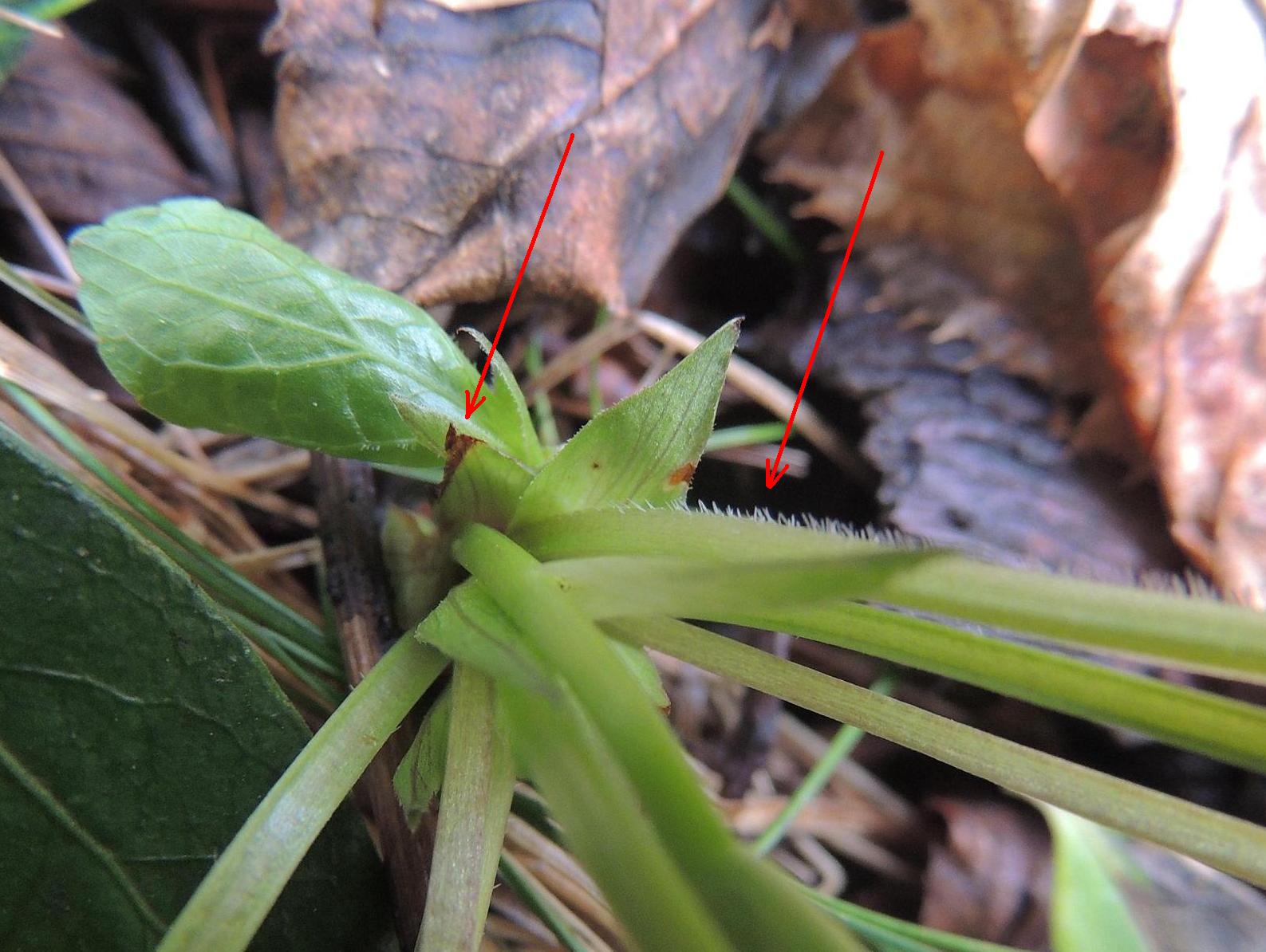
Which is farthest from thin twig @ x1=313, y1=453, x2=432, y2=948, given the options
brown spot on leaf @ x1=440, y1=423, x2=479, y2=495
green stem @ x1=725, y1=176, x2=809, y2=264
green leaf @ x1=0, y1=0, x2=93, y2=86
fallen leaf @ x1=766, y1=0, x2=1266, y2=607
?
fallen leaf @ x1=766, y1=0, x2=1266, y2=607

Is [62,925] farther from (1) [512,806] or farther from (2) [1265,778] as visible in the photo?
(2) [1265,778]

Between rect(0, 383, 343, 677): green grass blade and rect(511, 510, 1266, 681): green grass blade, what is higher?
rect(511, 510, 1266, 681): green grass blade

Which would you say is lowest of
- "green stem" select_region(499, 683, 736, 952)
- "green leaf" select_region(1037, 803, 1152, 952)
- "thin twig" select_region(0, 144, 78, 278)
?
"green leaf" select_region(1037, 803, 1152, 952)

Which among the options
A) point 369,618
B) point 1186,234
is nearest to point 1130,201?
point 1186,234

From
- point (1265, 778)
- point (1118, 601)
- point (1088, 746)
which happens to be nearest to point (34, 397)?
point (1118, 601)

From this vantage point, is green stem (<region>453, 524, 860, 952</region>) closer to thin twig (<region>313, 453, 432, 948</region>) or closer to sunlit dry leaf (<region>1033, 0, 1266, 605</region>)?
thin twig (<region>313, 453, 432, 948</region>)
